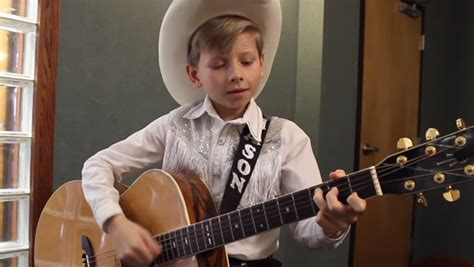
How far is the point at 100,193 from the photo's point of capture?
3.53 ft

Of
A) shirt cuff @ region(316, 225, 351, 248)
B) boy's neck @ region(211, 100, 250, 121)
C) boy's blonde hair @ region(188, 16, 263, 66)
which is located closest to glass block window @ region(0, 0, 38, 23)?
boy's blonde hair @ region(188, 16, 263, 66)

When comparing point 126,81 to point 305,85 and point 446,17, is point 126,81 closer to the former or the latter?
point 305,85

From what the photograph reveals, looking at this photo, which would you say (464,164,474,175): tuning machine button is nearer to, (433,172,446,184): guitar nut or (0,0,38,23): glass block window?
(433,172,446,184): guitar nut

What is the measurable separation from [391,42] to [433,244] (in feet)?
5.01

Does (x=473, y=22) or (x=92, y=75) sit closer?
(x=92, y=75)

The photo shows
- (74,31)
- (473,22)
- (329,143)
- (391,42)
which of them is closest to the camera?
(74,31)

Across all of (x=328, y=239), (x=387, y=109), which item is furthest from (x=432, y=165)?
(x=387, y=109)

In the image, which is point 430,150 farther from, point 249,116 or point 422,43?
point 422,43

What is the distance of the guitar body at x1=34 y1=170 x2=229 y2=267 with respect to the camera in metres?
0.96

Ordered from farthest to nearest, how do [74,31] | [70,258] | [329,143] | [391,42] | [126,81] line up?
[391,42], [329,143], [126,81], [74,31], [70,258]

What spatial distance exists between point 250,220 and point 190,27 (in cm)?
50

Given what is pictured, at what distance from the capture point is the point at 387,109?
8.61 ft

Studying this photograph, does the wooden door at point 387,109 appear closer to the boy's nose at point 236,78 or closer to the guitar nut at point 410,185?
the boy's nose at point 236,78

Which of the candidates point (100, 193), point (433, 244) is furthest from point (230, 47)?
point (433, 244)
